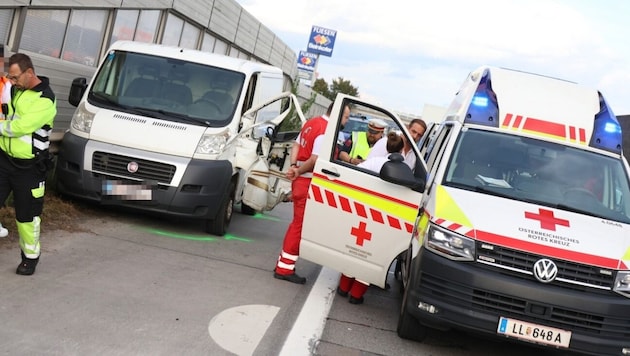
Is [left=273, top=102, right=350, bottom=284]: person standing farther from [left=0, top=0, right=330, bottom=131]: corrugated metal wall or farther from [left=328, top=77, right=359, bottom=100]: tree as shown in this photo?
[left=328, top=77, right=359, bottom=100]: tree

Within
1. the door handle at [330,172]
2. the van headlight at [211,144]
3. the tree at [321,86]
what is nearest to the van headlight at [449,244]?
the door handle at [330,172]

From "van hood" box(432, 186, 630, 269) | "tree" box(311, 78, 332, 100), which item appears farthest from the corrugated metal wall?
"tree" box(311, 78, 332, 100)

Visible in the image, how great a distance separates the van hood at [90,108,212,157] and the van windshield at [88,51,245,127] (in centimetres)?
22

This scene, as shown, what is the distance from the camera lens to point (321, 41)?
73188 millimetres

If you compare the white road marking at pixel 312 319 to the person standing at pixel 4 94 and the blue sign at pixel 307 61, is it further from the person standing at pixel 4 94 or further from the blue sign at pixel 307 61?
the blue sign at pixel 307 61

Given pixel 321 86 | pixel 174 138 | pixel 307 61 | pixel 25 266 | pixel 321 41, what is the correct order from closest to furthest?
1. pixel 25 266
2. pixel 174 138
3. pixel 321 41
4. pixel 307 61
5. pixel 321 86

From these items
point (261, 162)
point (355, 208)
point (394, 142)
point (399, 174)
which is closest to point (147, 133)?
point (261, 162)

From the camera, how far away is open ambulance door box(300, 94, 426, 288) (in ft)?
20.4

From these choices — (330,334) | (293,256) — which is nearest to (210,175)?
(293,256)

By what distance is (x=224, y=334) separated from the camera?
520cm

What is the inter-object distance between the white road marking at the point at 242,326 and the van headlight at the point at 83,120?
3709 millimetres

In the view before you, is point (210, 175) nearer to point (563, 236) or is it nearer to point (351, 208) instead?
point (351, 208)

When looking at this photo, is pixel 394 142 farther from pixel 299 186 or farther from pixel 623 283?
pixel 623 283

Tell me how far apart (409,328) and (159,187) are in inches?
145
